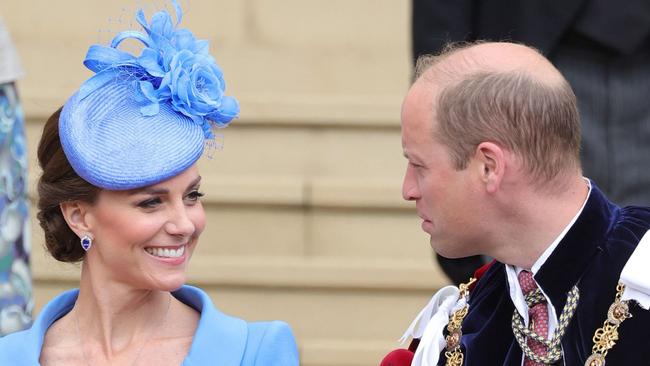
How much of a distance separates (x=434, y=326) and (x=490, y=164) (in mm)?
507

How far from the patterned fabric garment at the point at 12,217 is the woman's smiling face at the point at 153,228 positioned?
992mm

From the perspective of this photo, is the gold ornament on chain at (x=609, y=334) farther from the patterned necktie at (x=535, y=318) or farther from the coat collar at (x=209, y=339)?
the coat collar at (x=209, y=339)

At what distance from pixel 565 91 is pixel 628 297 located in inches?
17.6

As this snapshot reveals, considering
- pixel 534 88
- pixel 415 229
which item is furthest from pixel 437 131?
pixel 415 229

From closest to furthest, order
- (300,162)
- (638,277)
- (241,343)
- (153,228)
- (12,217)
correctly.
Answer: (638,277)
(153,228)
(241,343)
(12,217)
(300,162)

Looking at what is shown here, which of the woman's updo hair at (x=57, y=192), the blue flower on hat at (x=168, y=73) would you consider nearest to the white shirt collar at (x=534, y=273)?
the blue flower on hat at (x=168, y=73)

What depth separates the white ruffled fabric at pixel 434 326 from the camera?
376 centimetres

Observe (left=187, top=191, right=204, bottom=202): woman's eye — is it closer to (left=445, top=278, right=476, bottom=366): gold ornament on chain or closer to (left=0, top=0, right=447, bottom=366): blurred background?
(left=445, top=278, right=476, bottom=366): gold ornament on chain

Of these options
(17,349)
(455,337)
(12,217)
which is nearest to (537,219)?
(455,337)

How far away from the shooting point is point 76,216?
12.4ft

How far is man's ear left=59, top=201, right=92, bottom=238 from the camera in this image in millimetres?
3756

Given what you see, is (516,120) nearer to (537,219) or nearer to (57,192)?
(537,219)

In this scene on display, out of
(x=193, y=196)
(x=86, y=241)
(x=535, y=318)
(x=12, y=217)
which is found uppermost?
(x=193, y=196)

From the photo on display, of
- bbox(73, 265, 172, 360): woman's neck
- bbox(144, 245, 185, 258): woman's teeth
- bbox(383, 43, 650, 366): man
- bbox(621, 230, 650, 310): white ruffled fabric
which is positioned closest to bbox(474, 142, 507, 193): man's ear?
bbox(383, 43, 650, 366): man
